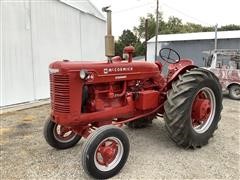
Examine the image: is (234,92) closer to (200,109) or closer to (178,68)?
(178,68)

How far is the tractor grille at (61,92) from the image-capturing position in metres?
3.41

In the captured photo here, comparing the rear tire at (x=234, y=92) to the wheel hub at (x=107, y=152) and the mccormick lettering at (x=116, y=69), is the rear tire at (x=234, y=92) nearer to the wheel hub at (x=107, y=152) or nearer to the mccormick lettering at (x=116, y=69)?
the mccormick lettering at (x=116, y=69)

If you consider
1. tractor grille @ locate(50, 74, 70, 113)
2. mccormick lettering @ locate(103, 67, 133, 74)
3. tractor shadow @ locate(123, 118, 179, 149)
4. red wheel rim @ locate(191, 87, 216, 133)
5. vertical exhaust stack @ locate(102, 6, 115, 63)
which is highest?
vertical exhaust stack @ locate(102, 6, 115, 63)

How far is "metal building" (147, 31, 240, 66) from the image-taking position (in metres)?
17.1

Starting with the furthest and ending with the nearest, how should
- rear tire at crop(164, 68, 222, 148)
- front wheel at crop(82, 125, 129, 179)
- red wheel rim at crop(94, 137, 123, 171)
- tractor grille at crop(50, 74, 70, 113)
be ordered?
rear tire at crop(164, 68, 222, 148)
tractor grille at crop(50, 74, 70, 113)
red wheel rim at crop(94, 137, 123, 171)
front wheel at crop(82, 125, 129, 179)

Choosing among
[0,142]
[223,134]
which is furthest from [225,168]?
[0,142]

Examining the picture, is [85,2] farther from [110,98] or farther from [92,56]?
[110,98]

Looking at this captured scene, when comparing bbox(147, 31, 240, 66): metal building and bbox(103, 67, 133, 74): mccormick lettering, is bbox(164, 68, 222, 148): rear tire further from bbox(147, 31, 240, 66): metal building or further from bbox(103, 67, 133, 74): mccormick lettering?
bbox(147, 31, 240, 66): metal building

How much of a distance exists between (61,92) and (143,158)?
1.41m

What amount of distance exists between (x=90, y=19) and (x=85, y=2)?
1070 millimetres

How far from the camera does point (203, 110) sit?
429 cm

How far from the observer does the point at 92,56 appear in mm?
11242

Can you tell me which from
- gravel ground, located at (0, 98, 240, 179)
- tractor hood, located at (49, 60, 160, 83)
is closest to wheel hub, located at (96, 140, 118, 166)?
gravel ground, located at (0, 98, 240, 179)

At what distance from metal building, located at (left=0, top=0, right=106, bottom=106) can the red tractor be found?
13.9 feet
